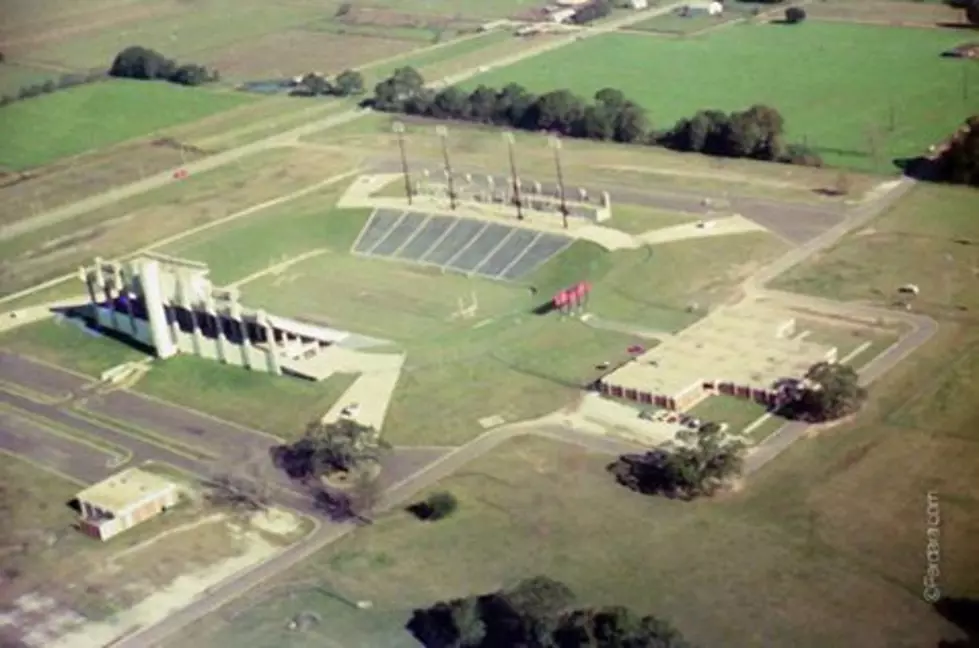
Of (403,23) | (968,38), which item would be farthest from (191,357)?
(403,23)

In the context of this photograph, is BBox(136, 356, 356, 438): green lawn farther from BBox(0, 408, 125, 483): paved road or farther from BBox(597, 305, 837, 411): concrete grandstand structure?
BBox(597, 305, 837, 411): concrete grandstand structure

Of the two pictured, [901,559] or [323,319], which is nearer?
[901,559]

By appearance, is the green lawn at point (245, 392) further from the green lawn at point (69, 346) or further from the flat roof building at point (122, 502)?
the flat roof building at point (122, 502)

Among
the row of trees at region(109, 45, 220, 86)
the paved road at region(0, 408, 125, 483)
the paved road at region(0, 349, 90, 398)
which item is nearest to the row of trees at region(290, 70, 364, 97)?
the row of trees at region(109, 45, 220, 86)

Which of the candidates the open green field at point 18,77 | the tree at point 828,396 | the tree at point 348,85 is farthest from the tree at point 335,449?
the open green field at point 18,77

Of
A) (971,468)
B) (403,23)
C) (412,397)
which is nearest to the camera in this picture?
(971,468)

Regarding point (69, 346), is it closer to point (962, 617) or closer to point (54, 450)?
point (54, 450)

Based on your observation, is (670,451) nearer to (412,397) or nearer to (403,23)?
(412,397)

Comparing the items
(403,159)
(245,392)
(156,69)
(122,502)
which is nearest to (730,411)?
(245,392)
